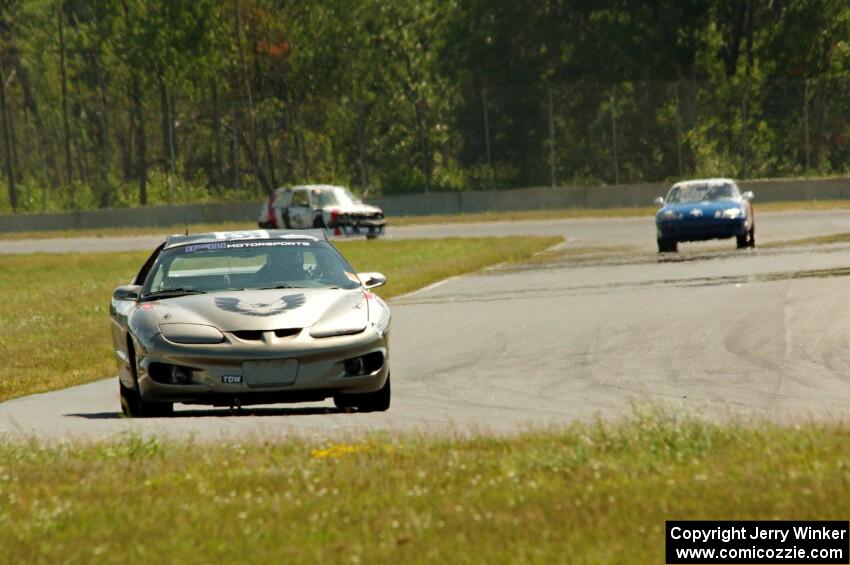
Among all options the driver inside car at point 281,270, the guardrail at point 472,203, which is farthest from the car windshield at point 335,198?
the driver inside car at point 281,270

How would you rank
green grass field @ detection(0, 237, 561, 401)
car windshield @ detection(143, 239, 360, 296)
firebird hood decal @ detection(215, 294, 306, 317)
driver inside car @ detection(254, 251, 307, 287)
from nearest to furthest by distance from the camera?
1. firebird hood decal @ detection(215, 294, 306, 317)
2. car windshield @ detection(143, 239, 360, 296)
3. driver inside car @ detection(254, 251, 307, 287)
4. green grass field @ detection(0, 237, 561, 401)

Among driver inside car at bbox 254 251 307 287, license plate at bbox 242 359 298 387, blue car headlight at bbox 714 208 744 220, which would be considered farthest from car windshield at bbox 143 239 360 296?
blue car headlight at bbox 714 208 744 220

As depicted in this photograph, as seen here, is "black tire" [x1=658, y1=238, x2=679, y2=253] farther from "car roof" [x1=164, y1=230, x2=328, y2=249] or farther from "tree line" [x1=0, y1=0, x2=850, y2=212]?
"tree line" [x1=0, y1=0, x2=850, y2=212]

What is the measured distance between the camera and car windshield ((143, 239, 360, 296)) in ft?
43.7

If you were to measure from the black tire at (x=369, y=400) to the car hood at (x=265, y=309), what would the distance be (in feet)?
2.01

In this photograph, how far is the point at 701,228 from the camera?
3453cm

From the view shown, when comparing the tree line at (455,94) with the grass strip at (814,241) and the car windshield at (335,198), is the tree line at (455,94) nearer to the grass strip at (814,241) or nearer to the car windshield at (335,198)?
the car windshield at (335,198)

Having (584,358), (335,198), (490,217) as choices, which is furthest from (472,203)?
(584,358)

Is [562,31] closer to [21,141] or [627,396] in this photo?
[21,141]

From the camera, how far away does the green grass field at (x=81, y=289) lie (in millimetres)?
19048

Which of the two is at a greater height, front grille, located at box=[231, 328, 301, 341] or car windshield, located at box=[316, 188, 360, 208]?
front grille, located at box=[231, 328, 301, 341]

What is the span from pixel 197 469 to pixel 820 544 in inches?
157

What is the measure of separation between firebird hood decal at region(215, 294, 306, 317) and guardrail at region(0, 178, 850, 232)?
4375 cm

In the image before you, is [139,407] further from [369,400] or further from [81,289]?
A: [81,289]
